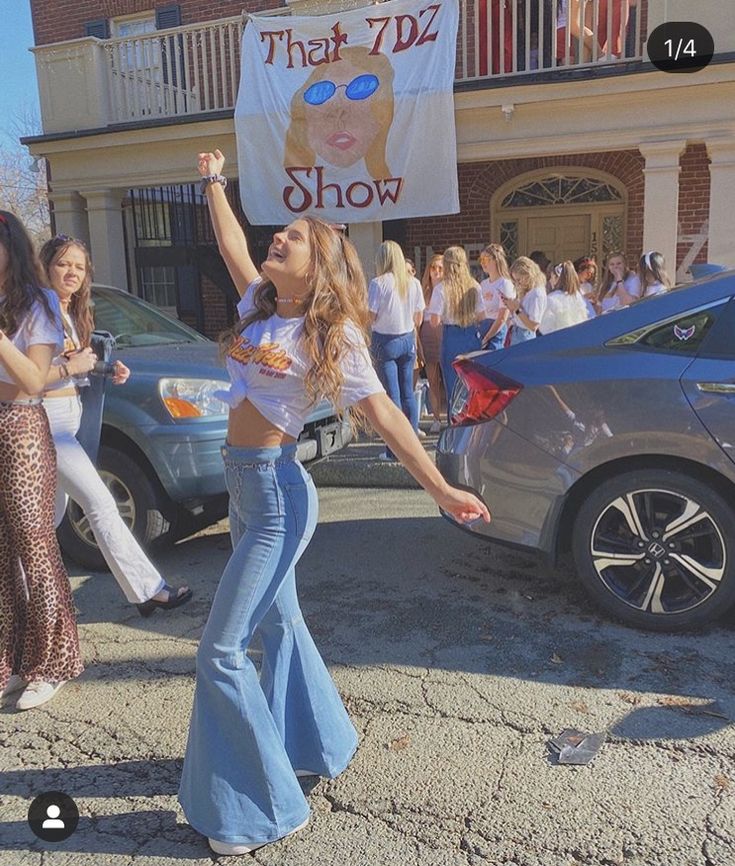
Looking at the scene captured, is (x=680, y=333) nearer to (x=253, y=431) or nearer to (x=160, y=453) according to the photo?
(x=253, y=431)

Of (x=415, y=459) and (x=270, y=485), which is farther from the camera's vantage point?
(x=270, y=485)

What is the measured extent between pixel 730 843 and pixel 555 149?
863 centimetres

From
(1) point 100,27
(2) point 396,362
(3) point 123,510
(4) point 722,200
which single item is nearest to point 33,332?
(3) point 123,510

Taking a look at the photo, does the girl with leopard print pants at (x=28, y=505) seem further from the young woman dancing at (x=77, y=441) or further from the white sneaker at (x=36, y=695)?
the young woman dancing at (x=77, y=441)

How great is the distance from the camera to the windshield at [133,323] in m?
5.67

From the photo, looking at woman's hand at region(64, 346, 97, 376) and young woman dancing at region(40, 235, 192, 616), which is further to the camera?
young woman dancing at region(40, 235, 192, 616)

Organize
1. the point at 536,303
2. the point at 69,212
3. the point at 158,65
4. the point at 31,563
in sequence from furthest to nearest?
the point at 69,212, the point at 158,65, the point at 536,303, the point at 31,563

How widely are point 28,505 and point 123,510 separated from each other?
4.94ft

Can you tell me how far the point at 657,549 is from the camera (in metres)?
3.66

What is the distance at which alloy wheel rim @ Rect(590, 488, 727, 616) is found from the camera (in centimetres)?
360

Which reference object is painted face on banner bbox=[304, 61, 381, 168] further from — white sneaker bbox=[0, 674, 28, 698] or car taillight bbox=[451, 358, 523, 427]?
white sneaker bbox=[0, 674, 28, 698]

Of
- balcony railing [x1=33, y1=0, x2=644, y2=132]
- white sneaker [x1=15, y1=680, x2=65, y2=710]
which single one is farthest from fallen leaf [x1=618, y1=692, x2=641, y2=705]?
balcony railing [x1=33, y1=0, x2=644, y2=132]

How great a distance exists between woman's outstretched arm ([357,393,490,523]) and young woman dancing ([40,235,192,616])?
1.73 m

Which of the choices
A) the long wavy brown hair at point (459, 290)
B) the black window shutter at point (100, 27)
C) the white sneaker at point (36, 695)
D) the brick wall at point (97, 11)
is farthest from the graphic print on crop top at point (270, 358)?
the black window shutter at point (100, 27)
